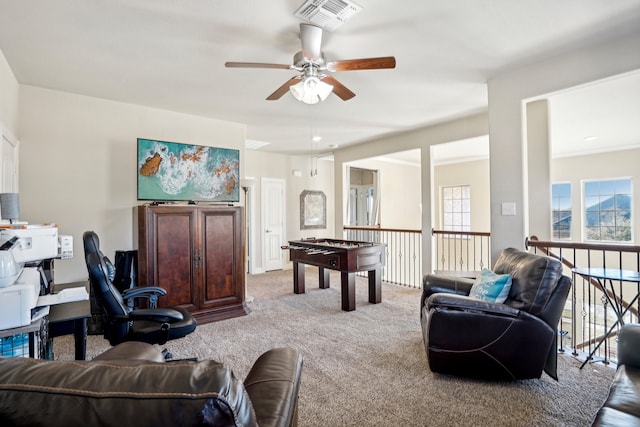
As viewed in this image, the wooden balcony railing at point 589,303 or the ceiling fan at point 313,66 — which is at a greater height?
the ceiling fan at point 313,66

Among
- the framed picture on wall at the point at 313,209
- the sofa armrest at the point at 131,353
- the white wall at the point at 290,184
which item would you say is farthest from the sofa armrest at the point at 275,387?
the framed picture on wall at the point at 313,209

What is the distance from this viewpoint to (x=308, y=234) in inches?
299

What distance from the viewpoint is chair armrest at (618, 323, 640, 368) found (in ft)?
5.43

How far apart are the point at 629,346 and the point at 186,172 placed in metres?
4.46

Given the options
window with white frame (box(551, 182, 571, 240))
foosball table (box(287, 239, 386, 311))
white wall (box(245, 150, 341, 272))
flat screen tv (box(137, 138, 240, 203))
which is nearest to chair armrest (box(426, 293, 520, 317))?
foosball table (box(287, 239, 386, 311))

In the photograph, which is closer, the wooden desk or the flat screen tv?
the wooden desk

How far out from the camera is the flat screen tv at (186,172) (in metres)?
3.99

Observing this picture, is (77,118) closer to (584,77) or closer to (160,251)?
(160,251)

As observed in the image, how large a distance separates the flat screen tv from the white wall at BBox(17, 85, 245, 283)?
0.15 meters

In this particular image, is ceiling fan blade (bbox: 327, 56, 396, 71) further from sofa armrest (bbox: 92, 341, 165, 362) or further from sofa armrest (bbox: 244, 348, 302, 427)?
sofa armrest (bbox: 92, 341, 165, 362)

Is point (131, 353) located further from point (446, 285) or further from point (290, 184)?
point (290, 184)

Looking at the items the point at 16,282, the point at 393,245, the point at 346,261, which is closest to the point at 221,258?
the point at 346,261

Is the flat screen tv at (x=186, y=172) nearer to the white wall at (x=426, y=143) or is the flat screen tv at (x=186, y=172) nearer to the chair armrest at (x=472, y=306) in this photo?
the white wall at (x=426, y=143)

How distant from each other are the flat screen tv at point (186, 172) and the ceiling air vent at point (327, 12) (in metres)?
2.68
